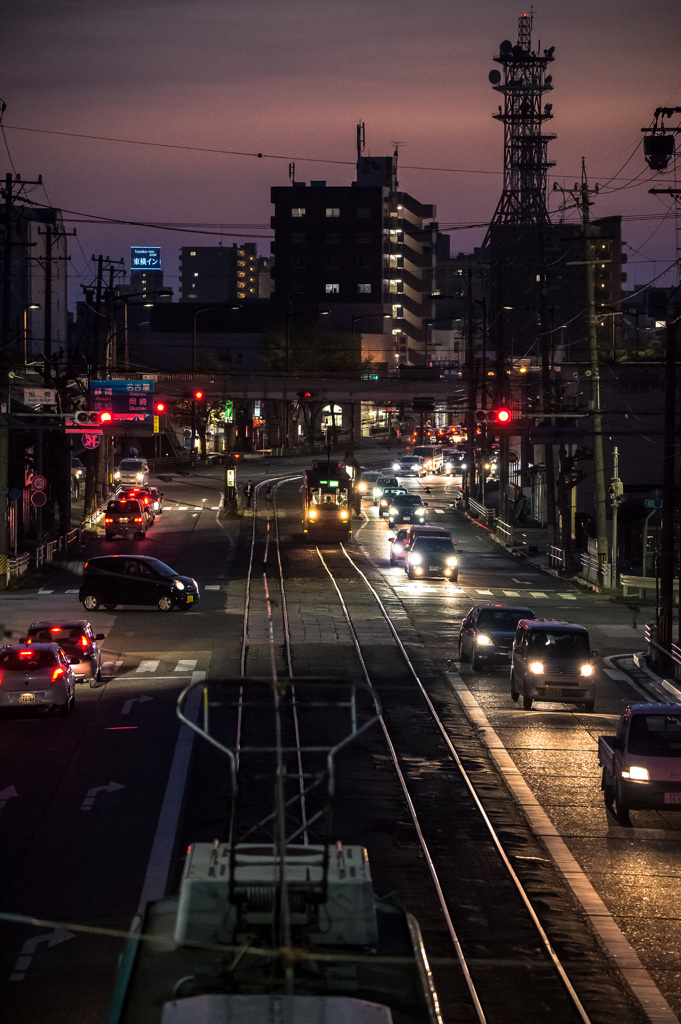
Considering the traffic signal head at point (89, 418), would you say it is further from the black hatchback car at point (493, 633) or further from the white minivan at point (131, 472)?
the white minivan at point (131, 472)

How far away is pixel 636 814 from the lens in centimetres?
2088

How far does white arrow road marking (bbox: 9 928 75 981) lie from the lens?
45.2ft

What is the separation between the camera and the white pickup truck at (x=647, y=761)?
19.5 m

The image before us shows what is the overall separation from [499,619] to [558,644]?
5.00 meters

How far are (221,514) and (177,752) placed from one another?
5451 cm

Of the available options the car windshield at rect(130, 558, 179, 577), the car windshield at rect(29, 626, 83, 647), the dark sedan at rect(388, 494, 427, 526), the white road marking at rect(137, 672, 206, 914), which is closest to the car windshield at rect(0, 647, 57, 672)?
the white road marking at rect(137, 672, 206, 914)

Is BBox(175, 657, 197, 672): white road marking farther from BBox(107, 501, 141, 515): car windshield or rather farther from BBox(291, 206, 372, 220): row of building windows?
BBox(291, 206, 372, 220): row of building windows

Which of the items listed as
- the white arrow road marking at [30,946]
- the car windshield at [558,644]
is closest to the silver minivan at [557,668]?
the car windshield at [558,644]

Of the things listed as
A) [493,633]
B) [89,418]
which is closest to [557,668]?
[493,633]

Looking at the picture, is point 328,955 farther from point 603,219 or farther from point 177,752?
point 603,219

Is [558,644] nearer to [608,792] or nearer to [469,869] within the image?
[608,792]

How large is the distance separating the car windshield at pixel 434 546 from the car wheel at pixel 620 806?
33.7 meters

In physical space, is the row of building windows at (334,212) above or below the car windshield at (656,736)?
above

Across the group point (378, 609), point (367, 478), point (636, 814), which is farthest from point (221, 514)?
point (636, 814)
